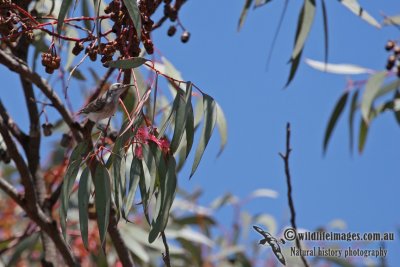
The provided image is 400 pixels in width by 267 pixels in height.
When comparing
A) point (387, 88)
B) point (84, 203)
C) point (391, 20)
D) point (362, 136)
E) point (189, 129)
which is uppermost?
point (391, 20)

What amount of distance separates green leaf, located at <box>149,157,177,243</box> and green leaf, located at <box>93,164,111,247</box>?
0.07 meters

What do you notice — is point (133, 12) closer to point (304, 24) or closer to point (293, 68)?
point (293, 68)

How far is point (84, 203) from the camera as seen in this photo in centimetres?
131

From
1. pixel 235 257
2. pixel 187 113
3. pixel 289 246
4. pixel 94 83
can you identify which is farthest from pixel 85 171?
pixel 235 257

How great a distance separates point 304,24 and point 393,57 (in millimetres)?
396

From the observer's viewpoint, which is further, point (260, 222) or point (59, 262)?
point (260, 222)

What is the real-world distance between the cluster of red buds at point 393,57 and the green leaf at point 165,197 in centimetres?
102

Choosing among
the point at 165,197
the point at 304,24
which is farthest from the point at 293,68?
the point at 165,197

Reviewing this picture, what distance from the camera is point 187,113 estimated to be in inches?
52.4

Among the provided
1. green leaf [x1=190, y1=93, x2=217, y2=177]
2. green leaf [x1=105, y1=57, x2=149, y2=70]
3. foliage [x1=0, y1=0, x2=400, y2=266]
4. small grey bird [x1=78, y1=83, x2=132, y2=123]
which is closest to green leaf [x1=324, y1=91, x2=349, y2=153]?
foliage [x1=0, y1=0, x2=400, y2=266]

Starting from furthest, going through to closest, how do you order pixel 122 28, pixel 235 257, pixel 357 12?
pixel 235 257 → pixel 357 12 → pixel 122 28

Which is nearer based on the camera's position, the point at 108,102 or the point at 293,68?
the point at 108,102

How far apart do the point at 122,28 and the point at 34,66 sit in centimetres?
79

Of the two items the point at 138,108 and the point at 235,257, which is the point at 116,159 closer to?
the point at 138,108
